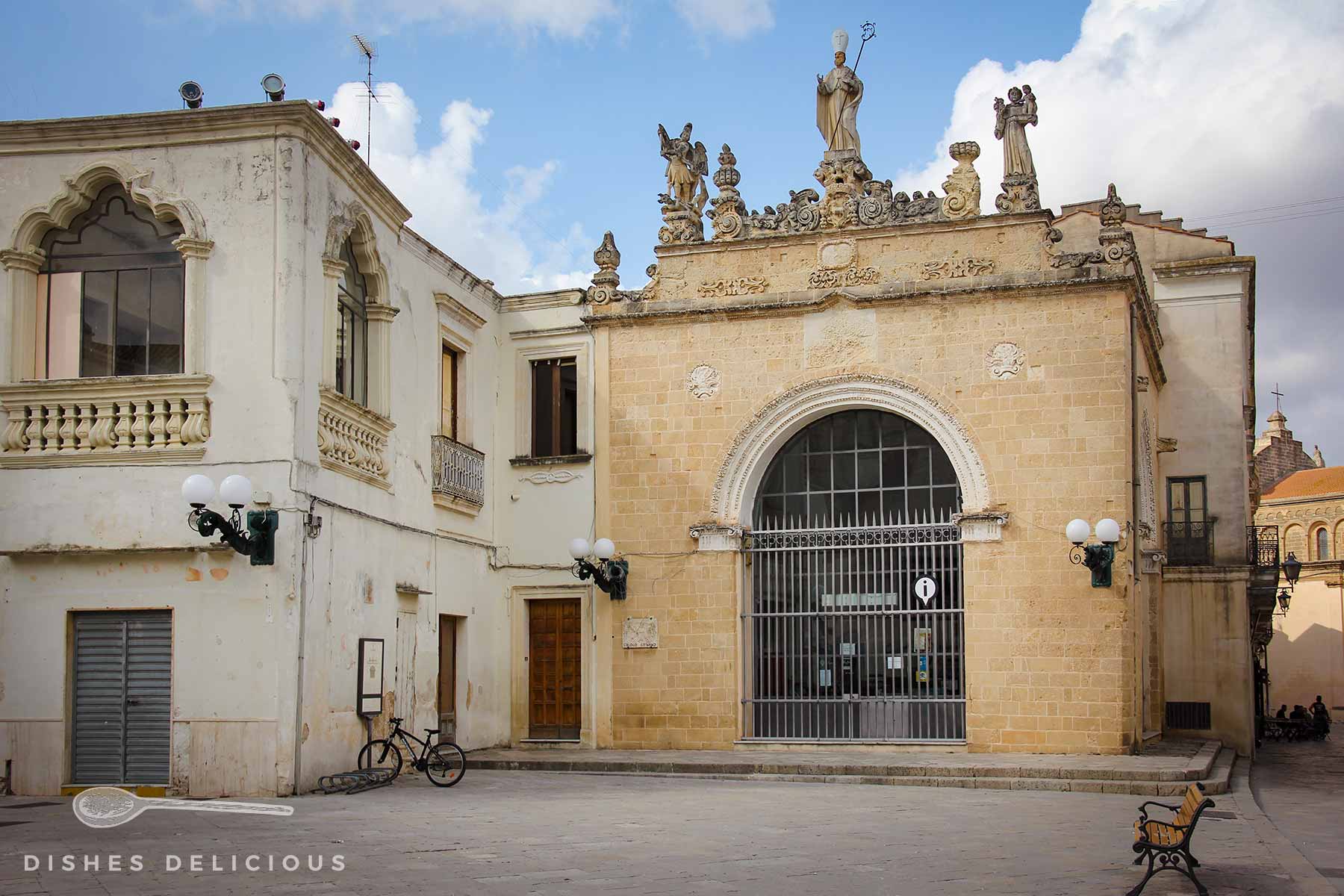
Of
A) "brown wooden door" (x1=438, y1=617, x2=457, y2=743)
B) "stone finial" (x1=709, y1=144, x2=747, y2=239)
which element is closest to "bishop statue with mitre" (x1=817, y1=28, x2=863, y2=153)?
"stone finial" (x1=709, y1=144, x2=747, y2=239)

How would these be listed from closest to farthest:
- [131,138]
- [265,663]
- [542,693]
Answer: [265,663]
[131,138]
[542,693]

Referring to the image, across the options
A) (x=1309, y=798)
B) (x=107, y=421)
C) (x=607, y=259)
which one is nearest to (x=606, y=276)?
(x=607, y=259)

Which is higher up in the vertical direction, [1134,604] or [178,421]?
[178,421]

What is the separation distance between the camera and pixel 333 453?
552 inches

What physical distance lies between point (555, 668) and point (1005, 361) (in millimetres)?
7224

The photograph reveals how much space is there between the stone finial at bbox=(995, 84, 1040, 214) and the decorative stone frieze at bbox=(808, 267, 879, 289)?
1.82 meters

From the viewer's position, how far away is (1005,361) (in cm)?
1695

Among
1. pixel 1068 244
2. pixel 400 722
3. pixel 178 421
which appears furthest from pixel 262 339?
pixel 1068 244

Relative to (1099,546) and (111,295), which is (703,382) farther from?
(111,295)

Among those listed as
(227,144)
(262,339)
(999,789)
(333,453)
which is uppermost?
(227,144)

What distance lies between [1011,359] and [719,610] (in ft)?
16.1

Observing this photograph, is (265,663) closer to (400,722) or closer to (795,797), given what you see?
(400,722)

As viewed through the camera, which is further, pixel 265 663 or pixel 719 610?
pixel 719 610

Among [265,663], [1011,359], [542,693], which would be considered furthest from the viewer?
[542,693]
